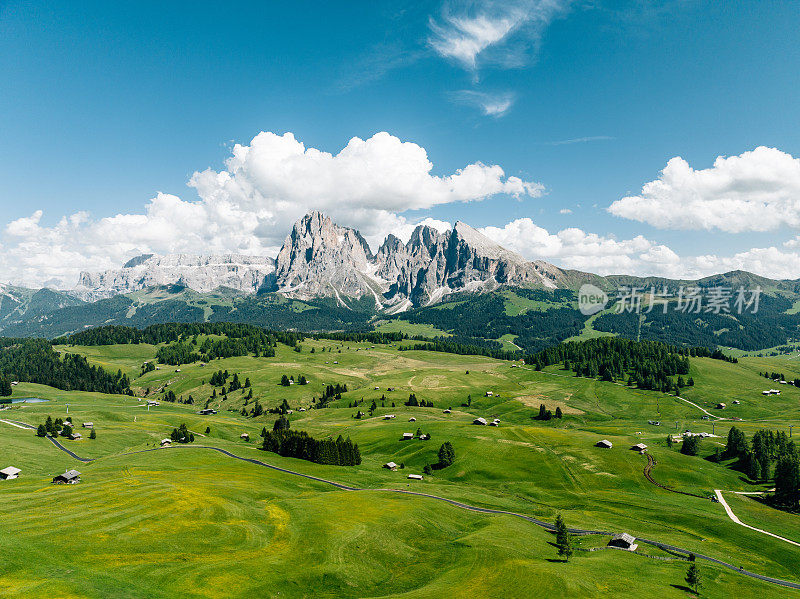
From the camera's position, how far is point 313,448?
13550 centimetres

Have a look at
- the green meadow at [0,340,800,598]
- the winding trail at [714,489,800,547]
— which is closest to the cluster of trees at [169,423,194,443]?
the green meadow at [0,340,800,598]

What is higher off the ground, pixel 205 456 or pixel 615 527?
pixel 615 527

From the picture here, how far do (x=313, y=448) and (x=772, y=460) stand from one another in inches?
5821

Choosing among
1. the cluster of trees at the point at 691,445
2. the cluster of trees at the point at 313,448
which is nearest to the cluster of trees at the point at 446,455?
the cluster of trees at the point at 313,448

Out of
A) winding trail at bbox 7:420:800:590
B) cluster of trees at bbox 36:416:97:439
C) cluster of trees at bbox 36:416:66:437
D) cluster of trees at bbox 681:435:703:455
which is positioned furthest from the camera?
cluster of trees at bbox 681:435:703:455

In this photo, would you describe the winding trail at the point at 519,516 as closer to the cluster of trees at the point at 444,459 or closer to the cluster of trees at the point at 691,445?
the cluster of trees at the point at 444,459

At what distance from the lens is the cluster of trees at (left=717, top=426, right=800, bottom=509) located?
340 feet

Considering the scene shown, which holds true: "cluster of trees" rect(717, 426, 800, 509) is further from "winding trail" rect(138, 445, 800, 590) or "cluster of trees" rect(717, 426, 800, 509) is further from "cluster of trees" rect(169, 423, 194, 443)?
"cluster of trees" rect(169, 423, 194, 443)

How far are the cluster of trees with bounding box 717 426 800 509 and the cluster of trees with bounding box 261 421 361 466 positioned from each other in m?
115

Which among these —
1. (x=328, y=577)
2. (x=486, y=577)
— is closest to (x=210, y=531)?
(x=328, y=577)

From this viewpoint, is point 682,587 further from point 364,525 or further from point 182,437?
point 182,437

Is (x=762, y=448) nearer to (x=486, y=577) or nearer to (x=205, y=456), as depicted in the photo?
(x=486, y=577)

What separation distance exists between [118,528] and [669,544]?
9486cm

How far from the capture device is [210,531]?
66.2 m
